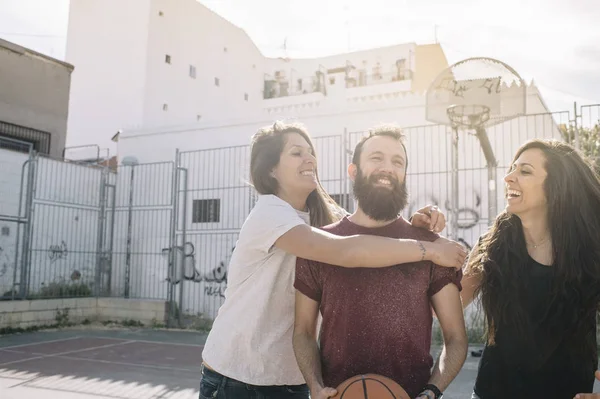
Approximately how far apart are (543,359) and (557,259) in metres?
0.46

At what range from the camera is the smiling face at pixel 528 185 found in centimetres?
262

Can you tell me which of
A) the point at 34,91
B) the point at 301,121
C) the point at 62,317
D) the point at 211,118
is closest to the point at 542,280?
the point at 62,317

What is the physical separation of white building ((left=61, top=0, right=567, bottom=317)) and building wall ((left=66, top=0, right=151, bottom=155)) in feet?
0.18

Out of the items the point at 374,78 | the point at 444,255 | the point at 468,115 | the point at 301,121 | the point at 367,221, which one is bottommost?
the point at 444,255

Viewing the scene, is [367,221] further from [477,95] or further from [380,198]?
[477,95]

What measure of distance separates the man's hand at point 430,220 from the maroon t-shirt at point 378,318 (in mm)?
191

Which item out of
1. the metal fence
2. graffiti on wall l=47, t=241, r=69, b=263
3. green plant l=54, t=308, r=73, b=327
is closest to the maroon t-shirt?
the metal fence

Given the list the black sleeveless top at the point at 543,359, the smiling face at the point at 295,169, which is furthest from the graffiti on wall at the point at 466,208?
the smiling face at the point at 295,169

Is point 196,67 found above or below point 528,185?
above

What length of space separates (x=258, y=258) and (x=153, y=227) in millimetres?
12322

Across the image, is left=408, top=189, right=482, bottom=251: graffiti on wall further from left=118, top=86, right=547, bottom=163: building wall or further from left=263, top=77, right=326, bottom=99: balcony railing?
left=263, top=77, right=326, bottom=99: balcony railing

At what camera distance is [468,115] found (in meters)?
7.92

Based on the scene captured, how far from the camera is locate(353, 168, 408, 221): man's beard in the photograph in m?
2.32

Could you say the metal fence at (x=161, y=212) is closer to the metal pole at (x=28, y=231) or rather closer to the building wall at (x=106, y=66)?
the metal pole at (x=28, y=231)
